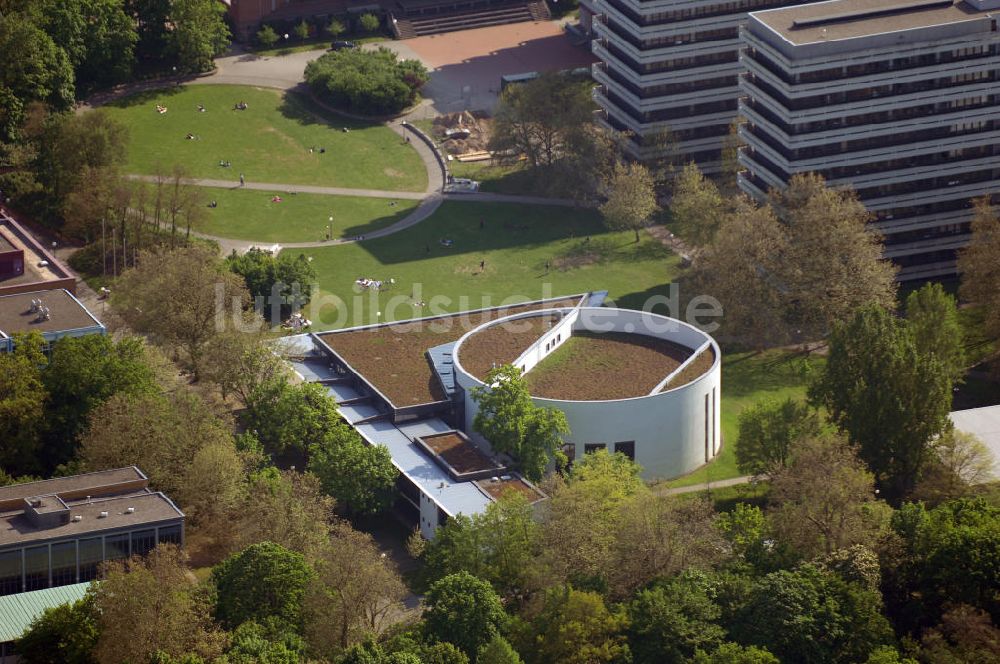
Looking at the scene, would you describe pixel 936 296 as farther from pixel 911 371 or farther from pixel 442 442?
pixel 442 442

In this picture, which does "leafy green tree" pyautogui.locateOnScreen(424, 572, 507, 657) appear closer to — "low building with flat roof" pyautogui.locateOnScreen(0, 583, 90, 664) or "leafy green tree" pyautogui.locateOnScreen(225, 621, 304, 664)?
"leafy green tree" pyautogui.locateOnScreen(225, 621, 304, 664)

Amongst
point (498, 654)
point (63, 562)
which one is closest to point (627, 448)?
point (498, 654)

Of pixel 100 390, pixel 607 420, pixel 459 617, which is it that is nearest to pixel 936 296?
pixel 607 420

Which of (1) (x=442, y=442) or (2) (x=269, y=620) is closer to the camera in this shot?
(2) (x=269, y=620)

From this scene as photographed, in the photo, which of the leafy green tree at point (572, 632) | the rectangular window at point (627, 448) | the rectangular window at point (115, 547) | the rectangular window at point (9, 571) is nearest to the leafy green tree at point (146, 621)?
the rectangular window at point (115, 547)

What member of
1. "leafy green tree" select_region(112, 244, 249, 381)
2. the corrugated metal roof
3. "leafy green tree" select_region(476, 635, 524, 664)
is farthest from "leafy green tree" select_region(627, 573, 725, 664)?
"leafy green tree" select_region(112, 244, 249, 381)
